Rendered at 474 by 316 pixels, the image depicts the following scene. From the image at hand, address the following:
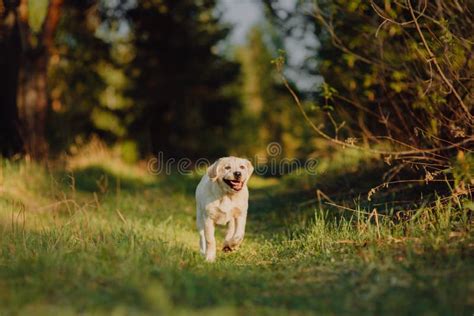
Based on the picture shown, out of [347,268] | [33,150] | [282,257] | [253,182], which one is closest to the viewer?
[347,268]

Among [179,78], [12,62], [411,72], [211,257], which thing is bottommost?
[211,257]

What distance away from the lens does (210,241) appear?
6277 millimetres

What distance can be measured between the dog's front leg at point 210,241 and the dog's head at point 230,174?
1.43ft

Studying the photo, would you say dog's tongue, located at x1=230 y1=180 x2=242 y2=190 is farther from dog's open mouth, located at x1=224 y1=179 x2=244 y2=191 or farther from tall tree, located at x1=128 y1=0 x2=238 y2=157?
tall tree, located at x1=128 y1=0 x2=238 y2=157

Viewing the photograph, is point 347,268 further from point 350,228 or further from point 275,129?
point 275,129

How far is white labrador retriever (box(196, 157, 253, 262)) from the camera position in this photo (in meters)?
6.53

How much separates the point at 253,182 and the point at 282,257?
10275mm

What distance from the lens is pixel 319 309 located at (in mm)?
3967

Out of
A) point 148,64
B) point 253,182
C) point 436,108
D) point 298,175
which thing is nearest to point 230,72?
point 148,64

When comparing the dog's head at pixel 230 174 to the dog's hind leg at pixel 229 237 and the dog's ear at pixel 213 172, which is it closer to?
the dog's ear at pixel 213 172

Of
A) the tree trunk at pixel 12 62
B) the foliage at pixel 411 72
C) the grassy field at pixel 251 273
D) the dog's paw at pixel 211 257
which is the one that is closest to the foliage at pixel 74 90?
the tree trunk at pixel 12 62

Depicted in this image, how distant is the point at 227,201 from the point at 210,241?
0.55 m

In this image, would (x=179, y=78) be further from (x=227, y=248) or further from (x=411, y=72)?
(x=227, y=248)


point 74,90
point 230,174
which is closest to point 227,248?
point 230,174
